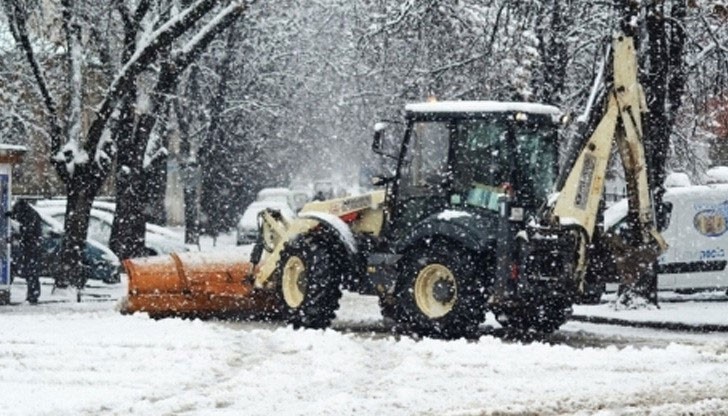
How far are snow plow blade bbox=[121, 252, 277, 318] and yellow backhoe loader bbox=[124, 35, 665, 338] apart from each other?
3.81 feet

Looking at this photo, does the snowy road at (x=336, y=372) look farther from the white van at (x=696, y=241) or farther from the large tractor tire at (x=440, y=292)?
the white van at (x=696, y=241)

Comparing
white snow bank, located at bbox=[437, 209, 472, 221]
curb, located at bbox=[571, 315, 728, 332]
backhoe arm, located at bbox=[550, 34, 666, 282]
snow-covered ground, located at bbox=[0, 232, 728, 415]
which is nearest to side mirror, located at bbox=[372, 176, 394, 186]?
white snow bank, located at bbox=[437, 209, 472, 221]

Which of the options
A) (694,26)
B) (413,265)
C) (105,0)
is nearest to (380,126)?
(413,265)

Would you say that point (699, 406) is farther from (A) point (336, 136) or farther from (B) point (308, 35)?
(A) point (336, 136)

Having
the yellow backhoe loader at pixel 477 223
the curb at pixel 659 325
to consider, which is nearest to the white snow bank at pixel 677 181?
the curb at pixel 659 325

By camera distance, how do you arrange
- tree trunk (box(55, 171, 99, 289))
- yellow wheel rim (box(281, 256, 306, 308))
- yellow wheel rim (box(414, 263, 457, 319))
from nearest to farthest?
yellow wheel rim (box(414, 263, 457, 319)) → yellow wheel rim (box(281, 256, 306, 308)) → tree trunk (box(55, 171, 99, 289))

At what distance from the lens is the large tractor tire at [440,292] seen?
47.9 feet

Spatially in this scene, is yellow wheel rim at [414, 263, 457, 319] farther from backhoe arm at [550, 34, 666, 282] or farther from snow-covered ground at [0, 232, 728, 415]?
backhoe arm at [550, 34, 666, 282]

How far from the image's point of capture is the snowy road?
10078 millimetres

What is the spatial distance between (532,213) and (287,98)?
28.0 metres

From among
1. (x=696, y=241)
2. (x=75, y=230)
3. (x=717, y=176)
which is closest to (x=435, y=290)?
(x=696, y=241)

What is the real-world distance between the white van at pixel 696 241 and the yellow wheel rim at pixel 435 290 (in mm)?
5336

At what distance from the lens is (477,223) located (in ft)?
49.0

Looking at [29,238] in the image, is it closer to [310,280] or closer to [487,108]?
[310,280]
